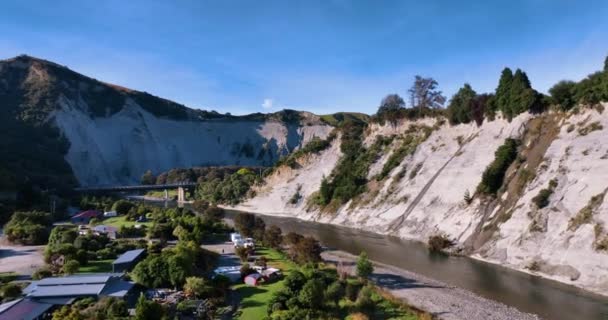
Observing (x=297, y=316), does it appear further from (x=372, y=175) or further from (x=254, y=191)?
(x=254, y=191)

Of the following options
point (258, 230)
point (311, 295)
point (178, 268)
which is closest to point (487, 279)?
point (311, 295)

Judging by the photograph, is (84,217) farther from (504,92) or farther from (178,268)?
(504,92)

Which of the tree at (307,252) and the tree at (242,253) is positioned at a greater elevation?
the tree at (307,252)

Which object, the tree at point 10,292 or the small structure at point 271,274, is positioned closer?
the tree at point 10,292

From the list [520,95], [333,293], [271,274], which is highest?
[520,95]

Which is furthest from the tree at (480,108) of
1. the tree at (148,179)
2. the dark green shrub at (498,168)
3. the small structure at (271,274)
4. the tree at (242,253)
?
the tree at (148,179)

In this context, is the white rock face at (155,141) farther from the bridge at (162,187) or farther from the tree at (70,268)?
the tree at (70,268)

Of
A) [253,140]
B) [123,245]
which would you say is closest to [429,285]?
[123,245]
